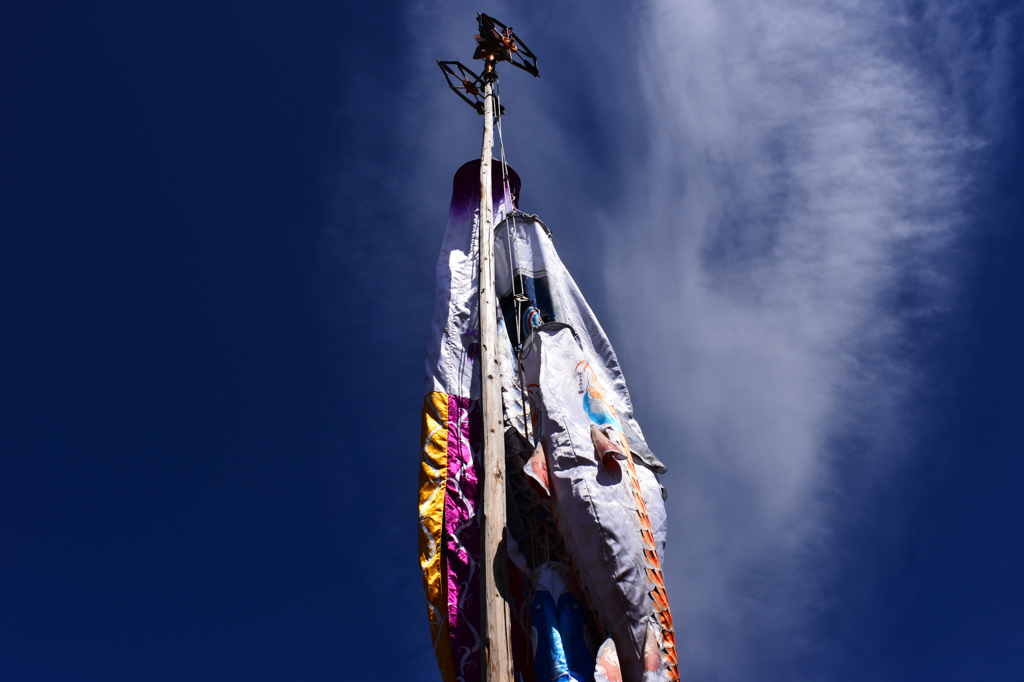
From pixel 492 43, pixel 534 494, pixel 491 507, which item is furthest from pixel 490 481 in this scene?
pixel 492 43

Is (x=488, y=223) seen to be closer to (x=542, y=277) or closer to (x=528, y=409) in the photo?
(x=542, y=277)

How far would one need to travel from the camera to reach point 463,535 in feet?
12.2

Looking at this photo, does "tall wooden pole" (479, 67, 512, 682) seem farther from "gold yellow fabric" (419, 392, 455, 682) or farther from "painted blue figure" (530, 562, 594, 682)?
"gold yellow fabric" (419, 392, 455, 682)

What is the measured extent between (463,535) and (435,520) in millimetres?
194

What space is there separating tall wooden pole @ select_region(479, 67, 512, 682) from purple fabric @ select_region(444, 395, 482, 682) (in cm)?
49

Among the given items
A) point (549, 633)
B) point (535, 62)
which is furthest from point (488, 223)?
point (535, 62)

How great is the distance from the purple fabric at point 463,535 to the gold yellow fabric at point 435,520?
0.12 ft

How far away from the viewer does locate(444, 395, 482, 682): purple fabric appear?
3.36m

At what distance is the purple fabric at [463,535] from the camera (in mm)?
3357

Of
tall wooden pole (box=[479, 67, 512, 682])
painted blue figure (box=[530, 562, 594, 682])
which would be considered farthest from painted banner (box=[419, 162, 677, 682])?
tall wooden pole (box=[479, 67, 512, 682])

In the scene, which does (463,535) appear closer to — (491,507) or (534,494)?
(534,494)

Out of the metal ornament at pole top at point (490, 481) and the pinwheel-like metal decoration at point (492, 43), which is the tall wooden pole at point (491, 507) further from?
the pinwheel-like metal decoration at point (492, 43)

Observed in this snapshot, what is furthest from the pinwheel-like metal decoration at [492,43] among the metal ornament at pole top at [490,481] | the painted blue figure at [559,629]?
the painted blue figure at [559,629]

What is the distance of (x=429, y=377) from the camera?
452 centimetres
